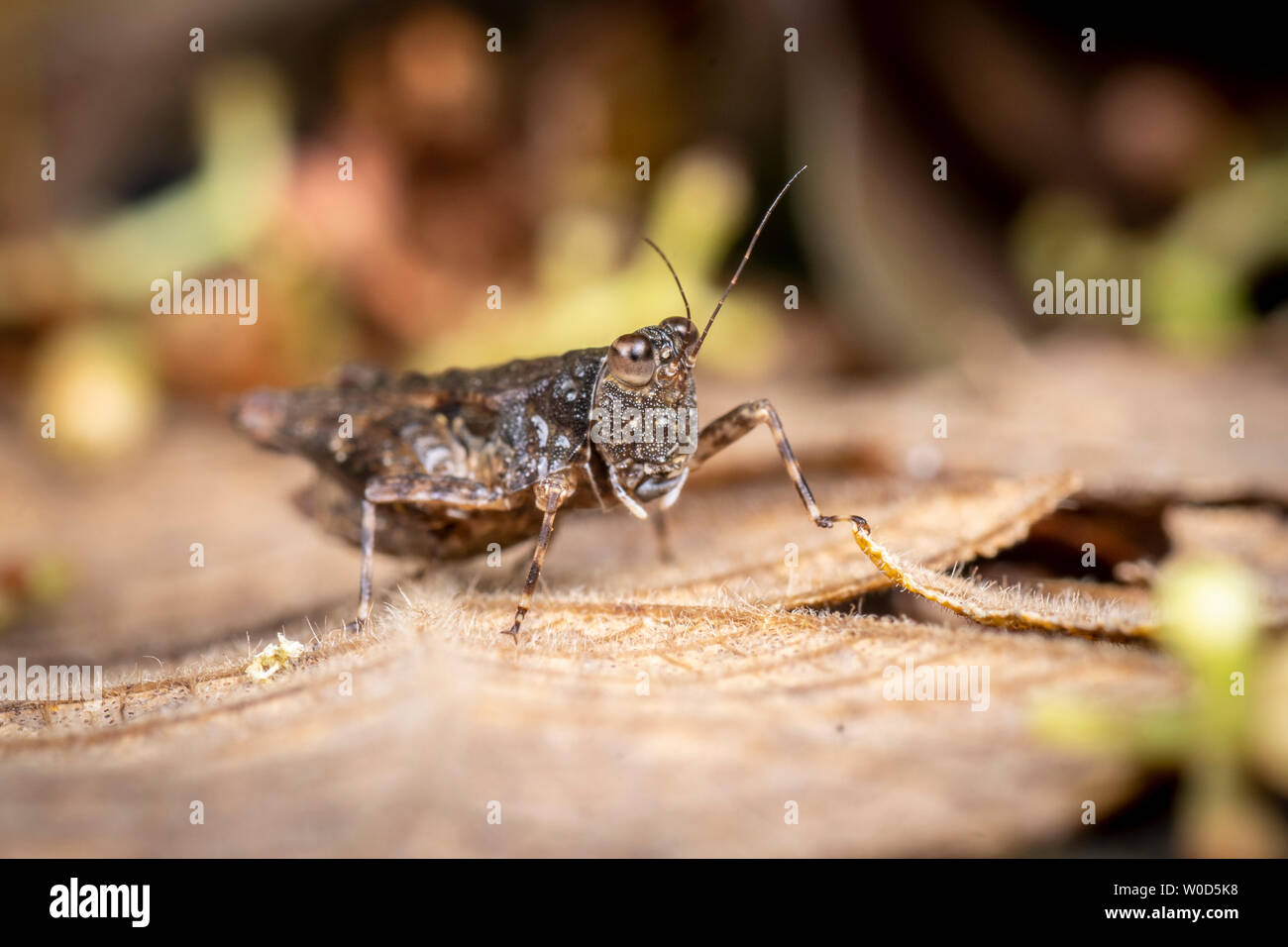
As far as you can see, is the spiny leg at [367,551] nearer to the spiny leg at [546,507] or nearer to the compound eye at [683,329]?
the spiny leg at [546,507]

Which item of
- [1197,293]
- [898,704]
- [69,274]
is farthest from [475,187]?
[898,704]

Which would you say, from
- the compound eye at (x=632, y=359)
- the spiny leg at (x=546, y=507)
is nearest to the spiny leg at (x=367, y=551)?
the spiny leg at (x=546, y=507)

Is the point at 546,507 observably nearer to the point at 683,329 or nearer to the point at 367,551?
the point at 367,551

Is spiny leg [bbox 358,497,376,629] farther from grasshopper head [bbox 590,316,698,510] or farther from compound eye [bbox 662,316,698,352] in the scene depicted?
compound eye [bbox 662,316,698,352]

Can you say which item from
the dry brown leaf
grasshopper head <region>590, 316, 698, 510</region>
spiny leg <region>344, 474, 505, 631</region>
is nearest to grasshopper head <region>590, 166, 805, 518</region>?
grasshopper head <region>590, 316, 698, 510</region>

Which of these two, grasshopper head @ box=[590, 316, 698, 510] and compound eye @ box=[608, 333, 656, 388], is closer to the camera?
compound eye @ box=[608, 333, 656, 388]

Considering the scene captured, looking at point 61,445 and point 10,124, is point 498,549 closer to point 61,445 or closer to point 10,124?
point 61,445

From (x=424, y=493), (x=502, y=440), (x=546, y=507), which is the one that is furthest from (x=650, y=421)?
(x=424, y=493)
